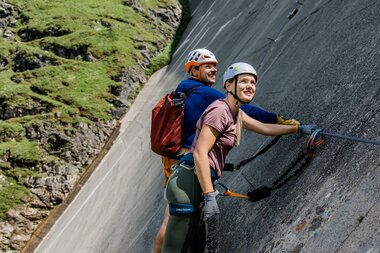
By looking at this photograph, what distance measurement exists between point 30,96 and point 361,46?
45.4 ft

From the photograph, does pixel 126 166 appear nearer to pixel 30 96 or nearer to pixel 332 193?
pixel 30 96

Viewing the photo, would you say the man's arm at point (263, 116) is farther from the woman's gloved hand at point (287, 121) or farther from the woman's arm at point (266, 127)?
the woman's arm at point (266, 127)

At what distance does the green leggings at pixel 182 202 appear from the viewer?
11.7ft

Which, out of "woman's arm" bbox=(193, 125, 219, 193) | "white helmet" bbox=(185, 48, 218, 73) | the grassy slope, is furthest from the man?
the grassy slope

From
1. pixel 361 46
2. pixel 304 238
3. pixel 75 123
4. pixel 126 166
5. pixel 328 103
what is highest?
pixel 361 46

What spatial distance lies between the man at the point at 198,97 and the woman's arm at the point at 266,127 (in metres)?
0.09

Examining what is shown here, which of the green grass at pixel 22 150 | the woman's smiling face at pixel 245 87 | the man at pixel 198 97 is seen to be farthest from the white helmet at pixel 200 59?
the green grass at pixel 22 150

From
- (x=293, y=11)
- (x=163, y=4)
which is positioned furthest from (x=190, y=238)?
(x=163, y=4)

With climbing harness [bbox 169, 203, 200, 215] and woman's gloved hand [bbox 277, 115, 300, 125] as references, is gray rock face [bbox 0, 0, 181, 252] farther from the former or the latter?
woman's gloved hand [bbox 277, 115, 300, 125]

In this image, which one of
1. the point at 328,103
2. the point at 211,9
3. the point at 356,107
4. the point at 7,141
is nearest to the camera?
the point at 356,107

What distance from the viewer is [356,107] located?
362cm

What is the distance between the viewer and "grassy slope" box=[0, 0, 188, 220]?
14.2m

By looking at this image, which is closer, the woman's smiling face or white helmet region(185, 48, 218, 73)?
the woman's smiling face

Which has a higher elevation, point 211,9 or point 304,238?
point 304,238
